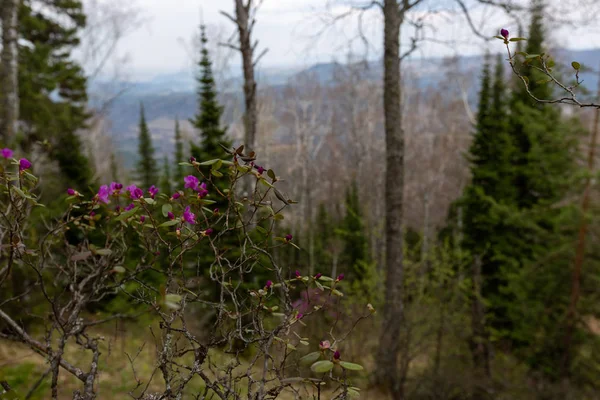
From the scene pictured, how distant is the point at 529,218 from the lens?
10219 millimetres

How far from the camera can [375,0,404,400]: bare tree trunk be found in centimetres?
555

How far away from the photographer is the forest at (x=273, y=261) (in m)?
1.45

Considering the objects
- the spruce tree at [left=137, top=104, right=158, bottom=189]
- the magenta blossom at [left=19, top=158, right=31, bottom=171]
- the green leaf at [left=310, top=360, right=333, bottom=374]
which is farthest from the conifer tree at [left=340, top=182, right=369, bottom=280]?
the green leaf at [left=310, top=360, right=333, bottom=374]

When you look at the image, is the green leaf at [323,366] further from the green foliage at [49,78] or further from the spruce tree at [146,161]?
the spruce tree at [146,161]

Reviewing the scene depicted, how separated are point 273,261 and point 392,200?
462 centimetres

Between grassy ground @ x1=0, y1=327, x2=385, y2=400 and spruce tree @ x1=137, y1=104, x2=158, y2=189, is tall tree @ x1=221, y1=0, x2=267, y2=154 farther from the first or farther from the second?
spruce tree @ x1=137, y1=104, x2=158, y2=189

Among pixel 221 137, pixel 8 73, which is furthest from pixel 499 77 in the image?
pixel 8 73

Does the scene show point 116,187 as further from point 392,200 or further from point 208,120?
point 208,120

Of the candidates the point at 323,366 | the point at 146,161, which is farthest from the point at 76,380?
the point at 146,161

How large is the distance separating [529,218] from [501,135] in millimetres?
3075

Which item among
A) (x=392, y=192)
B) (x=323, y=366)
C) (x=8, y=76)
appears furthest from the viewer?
(x=8, y=76)

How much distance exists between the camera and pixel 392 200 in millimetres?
5754

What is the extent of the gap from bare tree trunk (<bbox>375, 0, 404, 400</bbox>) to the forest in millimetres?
30

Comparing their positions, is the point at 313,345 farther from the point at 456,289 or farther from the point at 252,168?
the point at 252,168
